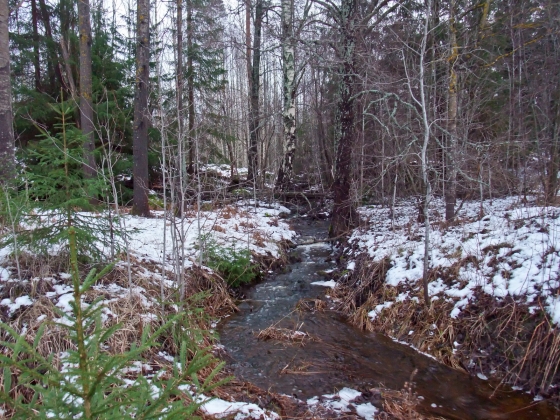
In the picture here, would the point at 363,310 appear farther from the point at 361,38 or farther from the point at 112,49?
the point at 112,49

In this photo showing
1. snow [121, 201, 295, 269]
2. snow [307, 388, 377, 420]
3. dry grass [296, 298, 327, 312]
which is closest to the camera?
snow [307, 388, 377, 420]

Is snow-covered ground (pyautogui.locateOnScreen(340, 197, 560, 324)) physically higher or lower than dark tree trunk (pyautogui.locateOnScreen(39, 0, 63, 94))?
lower

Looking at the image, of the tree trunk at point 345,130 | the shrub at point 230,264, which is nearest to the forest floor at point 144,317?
the shrub at point 230,264

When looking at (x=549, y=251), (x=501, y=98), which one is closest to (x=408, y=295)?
(x=549, y=251)

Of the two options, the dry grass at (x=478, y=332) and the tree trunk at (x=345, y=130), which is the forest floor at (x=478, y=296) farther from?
the tree trunk at (x=345, y=130)

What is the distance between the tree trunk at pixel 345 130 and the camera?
8.41 metres

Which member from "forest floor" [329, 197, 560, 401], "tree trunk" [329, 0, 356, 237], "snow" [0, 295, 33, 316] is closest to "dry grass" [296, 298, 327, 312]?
"forest floor" [329, 197, 560, 401]

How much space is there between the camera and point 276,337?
16.9 feet

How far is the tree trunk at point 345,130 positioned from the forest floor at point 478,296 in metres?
2.28

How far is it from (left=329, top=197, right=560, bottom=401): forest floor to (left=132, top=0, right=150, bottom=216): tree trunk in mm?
5218

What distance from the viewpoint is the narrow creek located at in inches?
150

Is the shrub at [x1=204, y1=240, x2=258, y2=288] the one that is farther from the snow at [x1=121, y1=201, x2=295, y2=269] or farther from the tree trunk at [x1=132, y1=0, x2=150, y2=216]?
the tree trunk at [x1=132, y1=0, x2=150, y2=216]

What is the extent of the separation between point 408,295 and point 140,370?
3902mm

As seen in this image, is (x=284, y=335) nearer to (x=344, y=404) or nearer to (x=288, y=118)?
(x=344, y=404)
